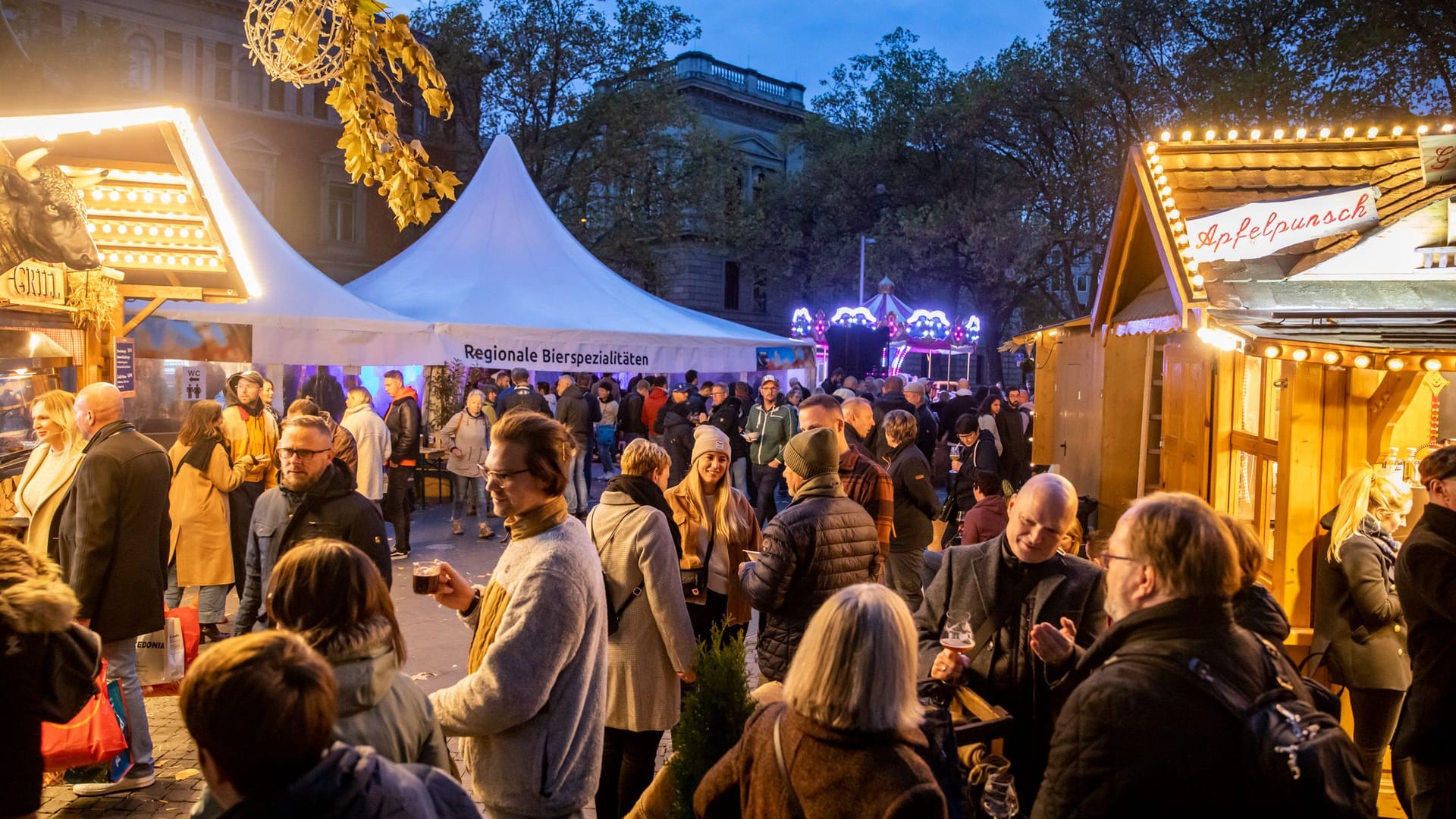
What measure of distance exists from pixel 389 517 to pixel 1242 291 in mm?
7883

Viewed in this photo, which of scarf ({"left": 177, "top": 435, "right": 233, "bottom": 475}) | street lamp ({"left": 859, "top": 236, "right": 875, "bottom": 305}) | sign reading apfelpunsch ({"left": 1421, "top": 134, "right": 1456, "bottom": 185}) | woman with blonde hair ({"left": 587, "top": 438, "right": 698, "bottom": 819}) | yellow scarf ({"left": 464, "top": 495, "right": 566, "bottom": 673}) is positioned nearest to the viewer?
yellow scarf ({"left": 464, "top": 495, "right": 566, "bottom": 673})

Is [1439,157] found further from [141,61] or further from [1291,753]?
[141,61]

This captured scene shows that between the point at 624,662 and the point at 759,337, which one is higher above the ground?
the point at 759,337

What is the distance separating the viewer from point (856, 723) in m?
1.90

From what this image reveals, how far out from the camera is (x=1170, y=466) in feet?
A: 23.5

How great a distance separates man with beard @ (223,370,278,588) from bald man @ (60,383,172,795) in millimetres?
2317

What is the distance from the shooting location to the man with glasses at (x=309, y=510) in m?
3.87

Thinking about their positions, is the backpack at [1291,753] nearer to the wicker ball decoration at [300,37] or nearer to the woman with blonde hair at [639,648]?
the woman with blonde hair at [639,648]

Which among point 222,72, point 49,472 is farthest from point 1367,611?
point 222,72

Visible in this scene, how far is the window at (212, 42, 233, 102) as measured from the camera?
83.2 ft

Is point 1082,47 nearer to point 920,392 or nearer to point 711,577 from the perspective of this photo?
point 920,392

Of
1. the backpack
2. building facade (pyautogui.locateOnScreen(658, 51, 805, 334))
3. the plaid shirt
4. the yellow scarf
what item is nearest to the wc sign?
the plaid shirt

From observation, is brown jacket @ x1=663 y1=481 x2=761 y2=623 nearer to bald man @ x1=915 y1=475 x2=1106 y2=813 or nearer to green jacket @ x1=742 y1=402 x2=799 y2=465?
bald man @ x1=915 y1=475 x2=1106 y2=813

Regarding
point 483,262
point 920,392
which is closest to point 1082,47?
point 920,392
